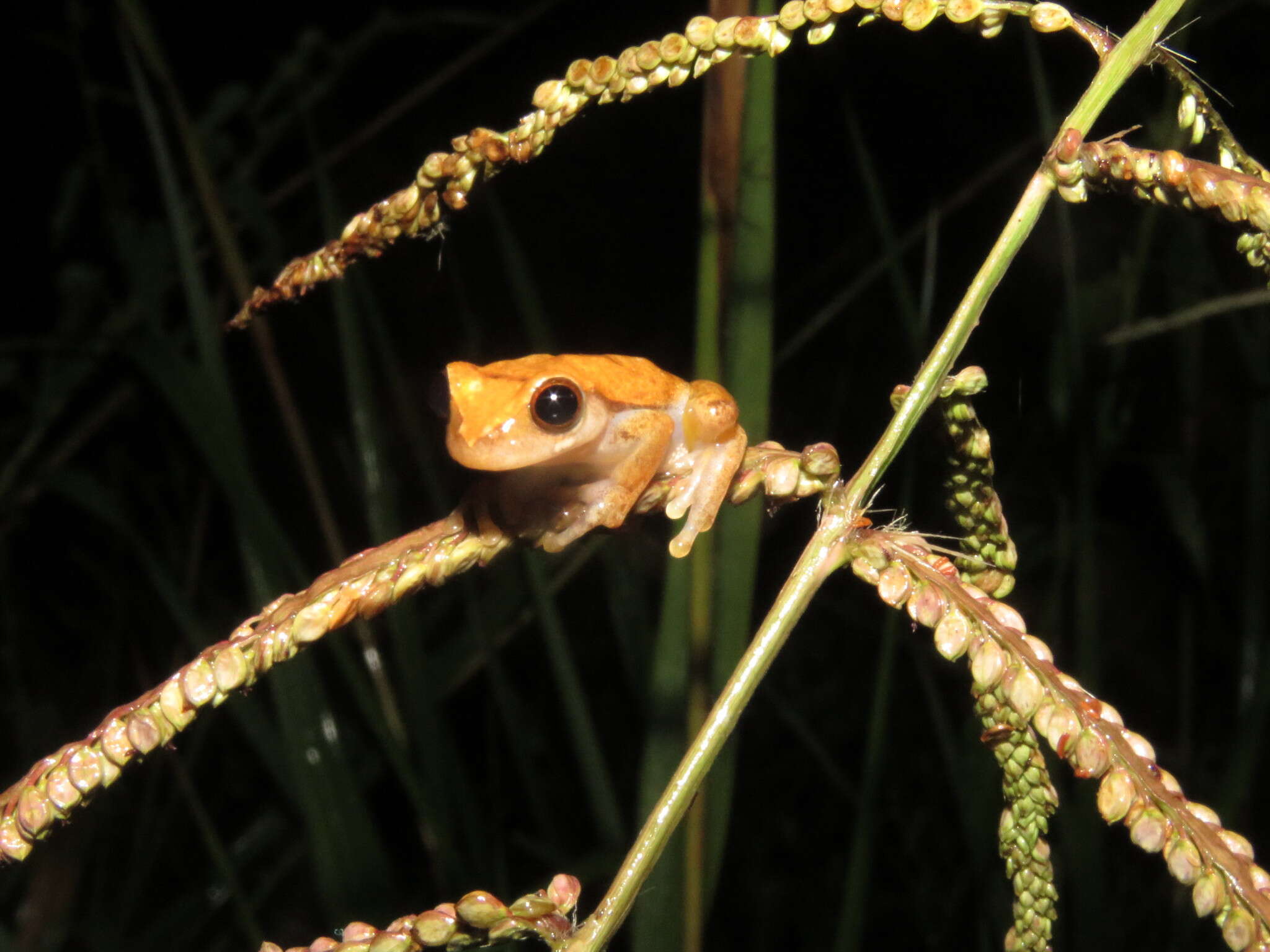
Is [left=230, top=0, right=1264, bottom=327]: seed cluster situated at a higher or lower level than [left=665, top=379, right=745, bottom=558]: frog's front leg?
A: higher

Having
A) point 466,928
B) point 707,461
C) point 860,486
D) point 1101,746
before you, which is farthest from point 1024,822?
point 707,461

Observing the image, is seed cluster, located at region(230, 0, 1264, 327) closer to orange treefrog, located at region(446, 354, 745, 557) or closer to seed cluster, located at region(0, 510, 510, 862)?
seed cluster, located at region(0, 510, 510, 862)

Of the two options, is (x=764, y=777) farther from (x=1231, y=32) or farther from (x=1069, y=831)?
(x=1231, y=32)

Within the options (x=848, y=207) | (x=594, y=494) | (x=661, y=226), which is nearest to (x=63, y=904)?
(x=594, y=494)

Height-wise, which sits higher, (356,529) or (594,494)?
(356,529)

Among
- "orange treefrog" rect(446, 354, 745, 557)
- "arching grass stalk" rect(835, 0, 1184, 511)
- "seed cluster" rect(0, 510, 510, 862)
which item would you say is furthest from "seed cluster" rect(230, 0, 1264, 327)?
"orange treefrog" rect(446, 354, 745, 557)

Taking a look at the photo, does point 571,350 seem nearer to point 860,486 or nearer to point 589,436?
point 589,436
